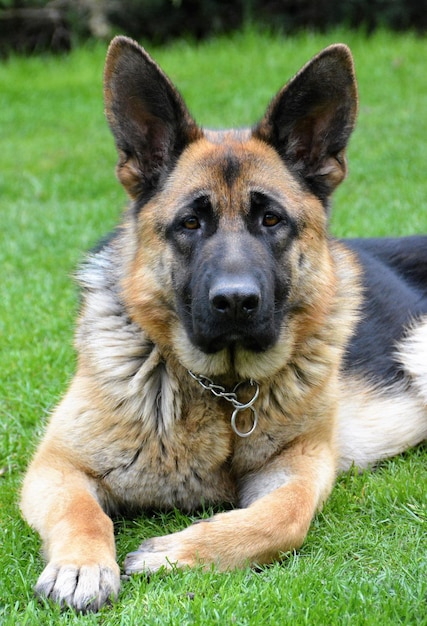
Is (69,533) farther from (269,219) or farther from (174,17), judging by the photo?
(174,17)

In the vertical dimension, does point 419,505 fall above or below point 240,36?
above

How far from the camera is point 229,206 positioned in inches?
142

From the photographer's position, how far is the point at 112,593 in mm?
3012

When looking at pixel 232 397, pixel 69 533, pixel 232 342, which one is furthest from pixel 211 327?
pixel 69 533

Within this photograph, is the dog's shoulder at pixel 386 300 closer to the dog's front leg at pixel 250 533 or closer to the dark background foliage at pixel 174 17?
the dog's front leg at pixel 250 533

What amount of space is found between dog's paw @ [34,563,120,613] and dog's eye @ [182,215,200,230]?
1.39 m

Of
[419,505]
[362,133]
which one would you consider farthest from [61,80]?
[419,505]

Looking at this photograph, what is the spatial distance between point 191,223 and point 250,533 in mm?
1259

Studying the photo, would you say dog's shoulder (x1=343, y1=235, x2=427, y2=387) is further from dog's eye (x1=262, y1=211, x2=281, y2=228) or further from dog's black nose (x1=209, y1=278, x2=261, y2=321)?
dog's black nose (x1=209, y1=278, x2=261, y2=321)

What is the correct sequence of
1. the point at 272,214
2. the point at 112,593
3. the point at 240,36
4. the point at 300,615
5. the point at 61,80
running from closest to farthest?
the point at 300,615 → the point at 112,593 → the point at 272,214 → the point at 61,80 → the point at 240,36

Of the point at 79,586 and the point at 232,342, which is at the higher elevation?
the point at 232,342

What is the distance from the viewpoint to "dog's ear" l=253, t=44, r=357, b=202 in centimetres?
374

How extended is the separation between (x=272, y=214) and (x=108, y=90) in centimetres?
87

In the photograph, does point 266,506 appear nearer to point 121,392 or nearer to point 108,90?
point 121,392
